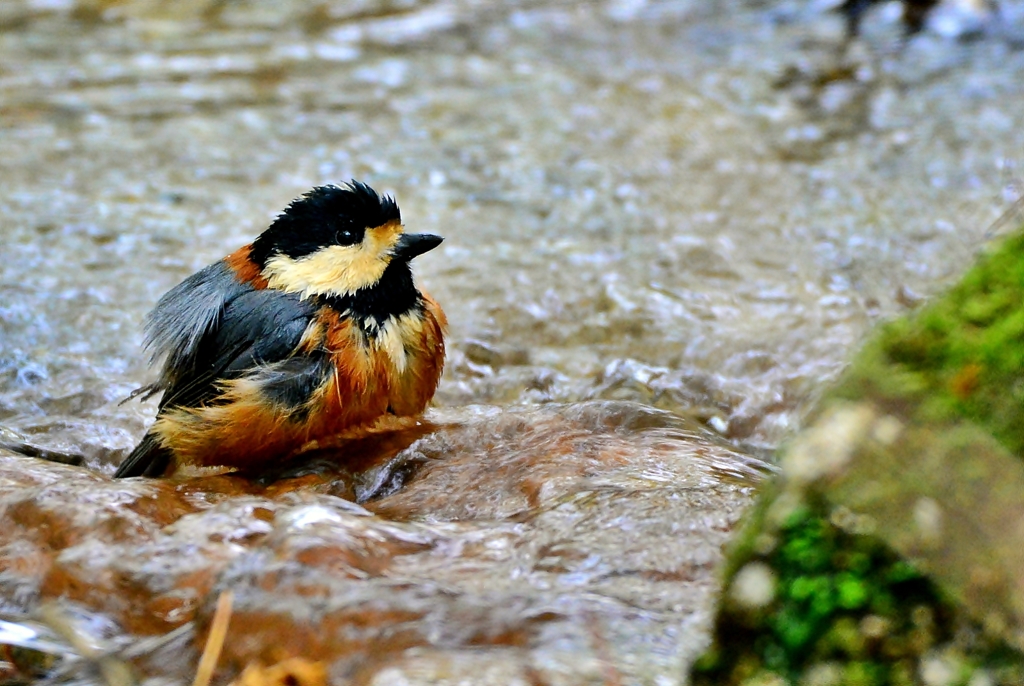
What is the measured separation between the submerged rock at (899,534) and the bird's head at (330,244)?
2.05 m

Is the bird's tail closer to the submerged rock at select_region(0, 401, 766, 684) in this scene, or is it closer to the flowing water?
the flowing water

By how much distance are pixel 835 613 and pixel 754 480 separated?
130 centimetres

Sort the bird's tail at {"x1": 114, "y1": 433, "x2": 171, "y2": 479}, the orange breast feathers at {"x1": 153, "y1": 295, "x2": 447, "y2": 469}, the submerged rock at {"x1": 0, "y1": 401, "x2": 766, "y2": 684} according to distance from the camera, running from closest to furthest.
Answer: the submerged rock at {"x1": 0, "y1": 401, "x2": 766, "y2": 684} → the orange breast feathers at {"x1": 153, "y1": 295, "x2": 447, "y2": 469} → the bird's tail at {"x1": 114, "y1": 433, "x2": 171, "y2": 479}

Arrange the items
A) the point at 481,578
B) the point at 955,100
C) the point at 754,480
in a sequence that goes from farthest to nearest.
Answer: the point at 955,100 < the point at 754,480 < the point at 481,578

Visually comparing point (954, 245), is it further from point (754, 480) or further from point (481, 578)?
point (481, 578)

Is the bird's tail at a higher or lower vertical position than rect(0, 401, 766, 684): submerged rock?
lower

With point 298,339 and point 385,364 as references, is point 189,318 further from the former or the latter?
point 385,364

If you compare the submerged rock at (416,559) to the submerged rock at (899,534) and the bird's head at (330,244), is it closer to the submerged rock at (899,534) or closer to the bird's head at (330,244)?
the submerged rock at (899,534)

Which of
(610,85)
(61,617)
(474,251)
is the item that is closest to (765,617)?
(61,617)

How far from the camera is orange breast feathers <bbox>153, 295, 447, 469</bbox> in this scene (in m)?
3.23

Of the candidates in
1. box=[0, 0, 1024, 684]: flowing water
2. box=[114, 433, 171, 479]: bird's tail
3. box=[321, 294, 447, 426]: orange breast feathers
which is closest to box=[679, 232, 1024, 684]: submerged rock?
box=[0, 0, 1024, 684]: flowing water

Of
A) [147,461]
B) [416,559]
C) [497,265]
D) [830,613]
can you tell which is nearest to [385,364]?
[147,461]

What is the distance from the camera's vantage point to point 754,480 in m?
2.74

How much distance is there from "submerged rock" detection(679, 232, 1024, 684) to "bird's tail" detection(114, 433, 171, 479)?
2.44 meters
